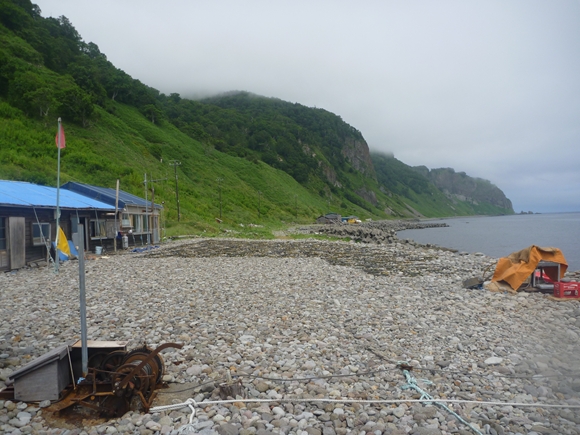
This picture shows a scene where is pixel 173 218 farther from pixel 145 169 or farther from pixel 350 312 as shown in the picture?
pixel 350 312

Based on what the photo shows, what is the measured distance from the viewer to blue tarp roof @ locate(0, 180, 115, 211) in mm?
19836

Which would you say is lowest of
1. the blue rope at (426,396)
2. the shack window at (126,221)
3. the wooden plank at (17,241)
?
the blue rope at (426,396)

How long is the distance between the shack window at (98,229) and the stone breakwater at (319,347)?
1254cm

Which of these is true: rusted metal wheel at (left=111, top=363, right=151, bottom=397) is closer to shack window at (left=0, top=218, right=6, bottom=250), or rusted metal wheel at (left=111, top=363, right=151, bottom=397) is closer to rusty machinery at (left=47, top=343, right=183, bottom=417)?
rusty machinery at (left=47, top=343, right=183, bottom=417)

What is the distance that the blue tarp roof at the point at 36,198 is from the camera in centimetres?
1984

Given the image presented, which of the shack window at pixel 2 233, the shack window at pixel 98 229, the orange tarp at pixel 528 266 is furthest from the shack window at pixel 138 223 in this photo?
the orange tarp at pixel 528 266

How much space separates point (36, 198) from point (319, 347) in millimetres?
21125

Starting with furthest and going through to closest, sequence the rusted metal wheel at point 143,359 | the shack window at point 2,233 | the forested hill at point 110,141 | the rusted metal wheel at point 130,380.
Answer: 1. the forested hill at point 110,141
2. the shack window at point 2,233
3. the rusted metal wheel at point 143,359
4. the rusted metal wheel at point 130,380

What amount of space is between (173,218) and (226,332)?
145 feet

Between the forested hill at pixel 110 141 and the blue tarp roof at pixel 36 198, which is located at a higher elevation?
the forested hill at pixel 110 141

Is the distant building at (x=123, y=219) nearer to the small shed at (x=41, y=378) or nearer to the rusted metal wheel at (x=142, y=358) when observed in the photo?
the small shed at (x=41, y=378)

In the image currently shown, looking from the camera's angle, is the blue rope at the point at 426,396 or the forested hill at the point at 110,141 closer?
the blue rope at the point at 426,396

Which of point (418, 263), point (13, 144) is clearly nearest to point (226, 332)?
point (418, 263)

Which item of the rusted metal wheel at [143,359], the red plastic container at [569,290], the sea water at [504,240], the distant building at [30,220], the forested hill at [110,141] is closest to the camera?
the rusted metal wheel at [143,359]
